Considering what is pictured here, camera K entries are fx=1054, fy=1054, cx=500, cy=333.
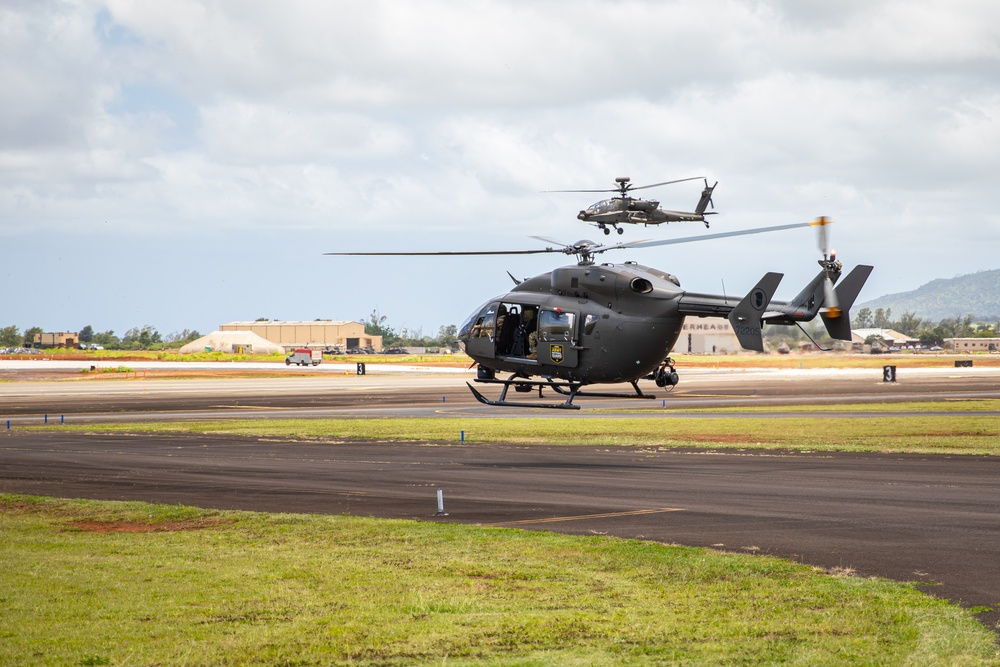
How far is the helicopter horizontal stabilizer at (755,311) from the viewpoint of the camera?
26734mm

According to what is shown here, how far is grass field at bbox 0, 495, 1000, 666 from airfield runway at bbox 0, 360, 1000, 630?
1501 mm

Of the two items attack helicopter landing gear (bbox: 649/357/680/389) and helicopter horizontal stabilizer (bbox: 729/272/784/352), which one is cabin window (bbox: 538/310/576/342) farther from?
helicopter horizontal stabilizer (bbox: 729/272/784/352)

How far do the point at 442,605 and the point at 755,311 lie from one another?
1574 centimetres

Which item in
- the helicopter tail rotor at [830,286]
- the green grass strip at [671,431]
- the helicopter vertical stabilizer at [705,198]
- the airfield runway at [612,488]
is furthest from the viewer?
the helicopter vertical stabilizer at [705,198]

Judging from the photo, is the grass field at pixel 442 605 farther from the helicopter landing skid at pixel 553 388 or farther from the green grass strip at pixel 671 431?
the green grass strip at pixel 671 431

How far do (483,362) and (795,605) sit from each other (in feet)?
67.3

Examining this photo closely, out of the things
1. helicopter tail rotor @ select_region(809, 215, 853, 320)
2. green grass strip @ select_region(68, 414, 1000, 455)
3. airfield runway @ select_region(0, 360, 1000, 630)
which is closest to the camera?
airfield runway @ select_region(0, 360, 1000, 630)

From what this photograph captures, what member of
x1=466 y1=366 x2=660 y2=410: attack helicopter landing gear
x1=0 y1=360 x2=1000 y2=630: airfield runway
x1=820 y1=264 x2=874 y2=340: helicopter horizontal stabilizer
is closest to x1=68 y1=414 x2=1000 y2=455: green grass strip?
x1=0 y1=360 x2=1000 y2=630: airfield runway

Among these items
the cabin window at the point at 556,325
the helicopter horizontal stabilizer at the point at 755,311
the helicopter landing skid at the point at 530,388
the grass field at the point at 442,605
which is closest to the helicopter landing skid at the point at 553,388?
the helicopter landing skid at the point at 530,388

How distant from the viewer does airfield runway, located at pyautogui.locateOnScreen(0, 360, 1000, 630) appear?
1750 centimetres

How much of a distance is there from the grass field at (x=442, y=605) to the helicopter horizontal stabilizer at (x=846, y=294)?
10948 millimetres

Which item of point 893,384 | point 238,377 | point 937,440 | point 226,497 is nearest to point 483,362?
point 226,497

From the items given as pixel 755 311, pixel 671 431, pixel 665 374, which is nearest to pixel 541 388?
pixel 665 374

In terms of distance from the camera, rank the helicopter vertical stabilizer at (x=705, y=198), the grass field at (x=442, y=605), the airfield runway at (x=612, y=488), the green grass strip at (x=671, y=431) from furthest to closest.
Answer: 1. the helicopter vertical stabilizer at (x=705, y=198)
2. the green grass strip at (x=671, y=431)
3. the airfield runway at (x=612, y=488)
4. the grass field at (x=442, y=605)
